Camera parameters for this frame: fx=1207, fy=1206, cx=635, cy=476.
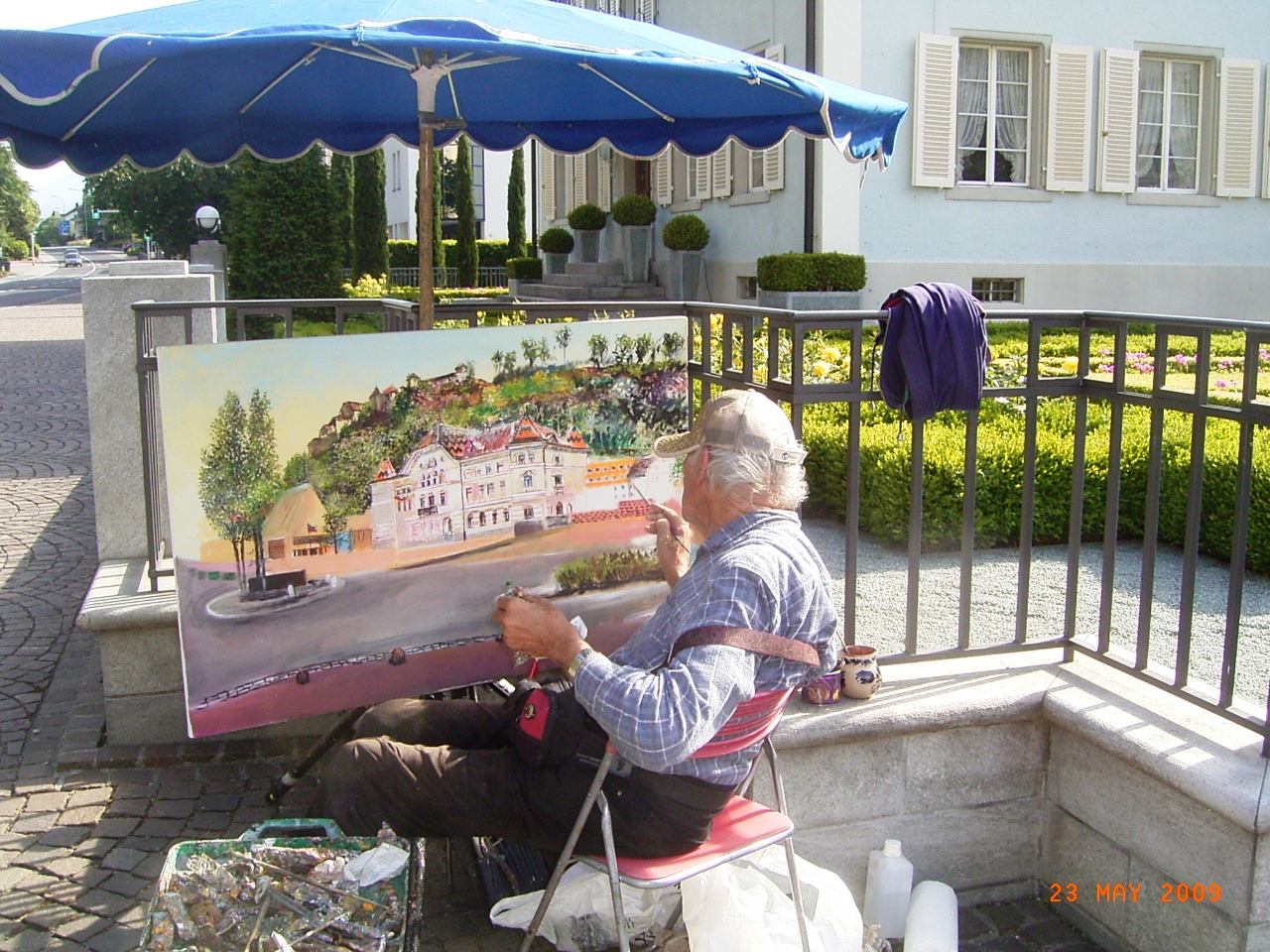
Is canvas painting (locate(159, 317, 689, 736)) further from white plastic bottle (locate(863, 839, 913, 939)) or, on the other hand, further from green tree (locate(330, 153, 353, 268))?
green tree (locate(330, 153, 353, 268))

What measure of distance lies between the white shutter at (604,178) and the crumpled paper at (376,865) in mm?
19659

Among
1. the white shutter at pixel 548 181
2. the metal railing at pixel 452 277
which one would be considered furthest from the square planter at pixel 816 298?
the metal railing at pixel 452 277

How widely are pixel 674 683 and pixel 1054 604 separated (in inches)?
132

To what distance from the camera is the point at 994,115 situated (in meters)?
15.1

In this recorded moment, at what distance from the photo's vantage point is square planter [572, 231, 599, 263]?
21.4m

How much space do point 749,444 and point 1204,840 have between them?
159 centimetres

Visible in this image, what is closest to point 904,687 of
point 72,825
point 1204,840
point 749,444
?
point 1204,840

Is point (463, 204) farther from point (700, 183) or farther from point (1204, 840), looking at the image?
point (1204, 840)

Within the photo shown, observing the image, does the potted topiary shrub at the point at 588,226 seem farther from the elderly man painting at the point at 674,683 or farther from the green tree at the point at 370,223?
the elderly man painting at the point at 674,683

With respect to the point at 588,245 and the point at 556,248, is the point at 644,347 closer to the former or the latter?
the point at 588,245

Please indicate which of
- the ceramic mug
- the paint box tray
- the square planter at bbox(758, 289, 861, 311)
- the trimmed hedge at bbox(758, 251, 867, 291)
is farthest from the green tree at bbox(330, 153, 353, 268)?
the paint box tray

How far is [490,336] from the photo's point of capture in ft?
10.8

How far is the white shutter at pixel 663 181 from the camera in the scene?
18.8 m

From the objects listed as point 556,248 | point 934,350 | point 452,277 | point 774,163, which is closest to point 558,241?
point 556,248
